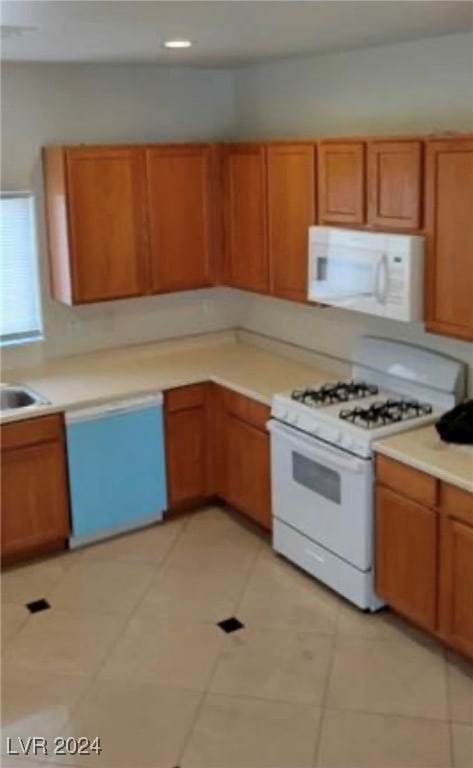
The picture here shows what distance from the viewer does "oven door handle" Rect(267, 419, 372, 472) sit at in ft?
12.5

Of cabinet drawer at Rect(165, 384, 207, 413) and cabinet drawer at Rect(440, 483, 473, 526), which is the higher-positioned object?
cabinet drawer at Rect(165, 384, 207, 413)

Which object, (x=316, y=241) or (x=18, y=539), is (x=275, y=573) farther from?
(x=316, y=241)

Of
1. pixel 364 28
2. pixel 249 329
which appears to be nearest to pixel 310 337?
pixel 249 329

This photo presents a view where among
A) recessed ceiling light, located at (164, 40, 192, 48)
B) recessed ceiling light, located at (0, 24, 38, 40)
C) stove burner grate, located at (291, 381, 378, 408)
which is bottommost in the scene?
stove burner grate, located at (291, 381, 378, 408)

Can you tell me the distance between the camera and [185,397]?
4.89 meters

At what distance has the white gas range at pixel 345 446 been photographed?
3869 millimetres

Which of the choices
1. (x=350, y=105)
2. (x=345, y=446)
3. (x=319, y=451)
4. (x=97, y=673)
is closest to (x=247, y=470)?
(x=319, y=451)

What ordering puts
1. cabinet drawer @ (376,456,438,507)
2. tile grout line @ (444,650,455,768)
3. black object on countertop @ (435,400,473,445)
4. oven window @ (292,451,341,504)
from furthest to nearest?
oven window @ (292,451,341,504)
black object on countertop @ (435,400,473,445)
cabinet drawer @ (376,456,438,507)
tile grout line @ (444,650,455,768)

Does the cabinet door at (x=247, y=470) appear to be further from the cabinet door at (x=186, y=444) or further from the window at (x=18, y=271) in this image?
the window at (x=18, y=271)

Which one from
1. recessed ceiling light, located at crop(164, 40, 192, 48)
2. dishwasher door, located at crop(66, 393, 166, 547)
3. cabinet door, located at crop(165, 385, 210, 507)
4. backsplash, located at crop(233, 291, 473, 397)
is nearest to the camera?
recessed ceiling light, located at crop(164, 40, 192, 48)

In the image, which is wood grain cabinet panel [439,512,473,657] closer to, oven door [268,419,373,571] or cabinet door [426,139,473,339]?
oven door [268,419,373,571]

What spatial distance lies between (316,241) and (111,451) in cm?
156

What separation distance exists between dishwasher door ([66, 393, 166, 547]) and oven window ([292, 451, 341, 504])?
0.93m

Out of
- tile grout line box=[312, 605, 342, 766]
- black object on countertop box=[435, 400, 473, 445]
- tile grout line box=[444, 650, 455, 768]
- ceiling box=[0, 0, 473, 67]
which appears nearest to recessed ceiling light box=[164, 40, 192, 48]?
ceiling box=[0, 0, 473, 67]
